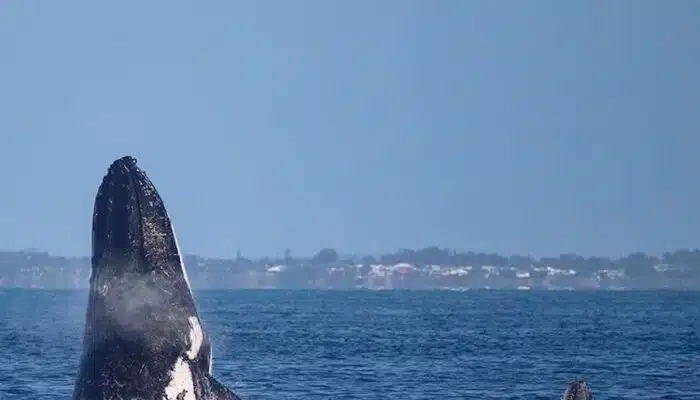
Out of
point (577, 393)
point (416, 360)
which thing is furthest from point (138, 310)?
point (416, 360)

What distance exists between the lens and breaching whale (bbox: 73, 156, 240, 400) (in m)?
11.8

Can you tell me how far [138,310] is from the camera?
39.0 ft

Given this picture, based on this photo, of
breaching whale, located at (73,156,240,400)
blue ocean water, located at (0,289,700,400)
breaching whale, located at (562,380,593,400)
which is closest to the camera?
breaching whale, located at (73,156,240,400)

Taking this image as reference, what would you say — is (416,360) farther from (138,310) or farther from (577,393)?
(138,310)

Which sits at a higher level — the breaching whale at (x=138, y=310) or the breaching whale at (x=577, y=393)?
the breaching whale at (x=138, y=310)

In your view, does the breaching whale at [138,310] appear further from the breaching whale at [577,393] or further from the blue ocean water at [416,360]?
the breaching whale at [577,393]

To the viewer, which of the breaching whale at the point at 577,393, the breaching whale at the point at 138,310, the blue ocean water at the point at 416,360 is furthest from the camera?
the blue ocean water at the point at 416,360

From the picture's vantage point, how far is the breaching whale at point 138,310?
11.8 m

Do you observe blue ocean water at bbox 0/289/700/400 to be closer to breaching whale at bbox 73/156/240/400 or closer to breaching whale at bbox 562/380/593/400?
breaching whale at bbox 73/156/240/400

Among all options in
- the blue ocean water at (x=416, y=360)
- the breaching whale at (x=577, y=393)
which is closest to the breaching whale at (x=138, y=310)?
the blue ocean water at (x=416, y=360)

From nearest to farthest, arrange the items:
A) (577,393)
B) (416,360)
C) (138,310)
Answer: (138,310), (577,393), (416,360)

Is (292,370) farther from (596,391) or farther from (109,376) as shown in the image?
(109,376)

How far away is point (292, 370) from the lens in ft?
157

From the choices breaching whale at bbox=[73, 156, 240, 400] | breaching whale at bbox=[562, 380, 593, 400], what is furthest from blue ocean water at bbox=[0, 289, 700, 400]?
breaching whale at bbox=[562, 380, 593, 400]
